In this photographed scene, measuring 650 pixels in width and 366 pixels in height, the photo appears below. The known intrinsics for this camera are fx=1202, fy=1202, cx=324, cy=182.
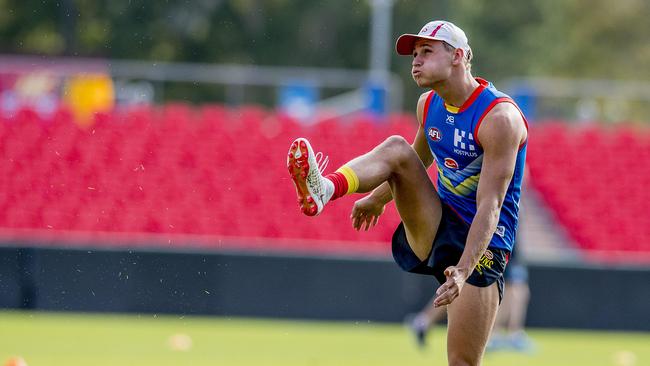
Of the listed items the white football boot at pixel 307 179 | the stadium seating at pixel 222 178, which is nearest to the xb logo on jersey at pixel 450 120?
the white football boot at pixel 307 179

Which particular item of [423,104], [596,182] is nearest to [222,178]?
[596,182]

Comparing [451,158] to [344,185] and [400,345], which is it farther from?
[400,345]

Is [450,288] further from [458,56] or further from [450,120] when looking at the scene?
[458,56]

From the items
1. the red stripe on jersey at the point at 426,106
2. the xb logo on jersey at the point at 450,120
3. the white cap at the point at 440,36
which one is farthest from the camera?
the red stripe on jersey at the point at 426,106

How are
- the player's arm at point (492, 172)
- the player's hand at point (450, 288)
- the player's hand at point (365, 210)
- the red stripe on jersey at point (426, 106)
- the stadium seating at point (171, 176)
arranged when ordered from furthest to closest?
the stadium seating at point (171, 176)
the player's hand at point (365, 210)
the red stripe on jersey at point (426, 106)
the player's arm at point (492, 172)
the player's hand at point (450, 288)

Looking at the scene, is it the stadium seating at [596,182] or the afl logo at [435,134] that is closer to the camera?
the afl logo at [435,134]

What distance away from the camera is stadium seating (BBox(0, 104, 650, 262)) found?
16.1 m

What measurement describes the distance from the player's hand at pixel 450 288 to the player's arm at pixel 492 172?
0.15m

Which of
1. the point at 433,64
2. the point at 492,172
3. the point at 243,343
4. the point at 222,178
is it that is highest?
the point at 433,64

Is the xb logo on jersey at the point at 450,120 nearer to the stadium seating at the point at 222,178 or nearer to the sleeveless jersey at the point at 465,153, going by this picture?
the sleeveless jersey at the point at 465,153

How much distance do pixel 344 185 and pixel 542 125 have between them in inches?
505

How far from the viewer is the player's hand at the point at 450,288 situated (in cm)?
657

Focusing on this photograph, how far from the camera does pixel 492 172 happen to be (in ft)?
22.6

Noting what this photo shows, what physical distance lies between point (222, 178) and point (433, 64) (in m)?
10.2
